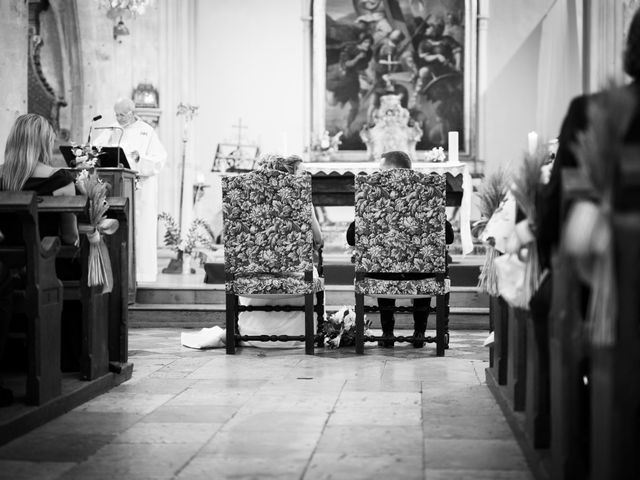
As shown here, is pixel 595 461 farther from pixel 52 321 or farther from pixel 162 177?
pixel 162 177

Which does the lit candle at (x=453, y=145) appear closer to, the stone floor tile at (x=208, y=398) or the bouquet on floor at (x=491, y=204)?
the bouquet on floor at (x=491, y=204)

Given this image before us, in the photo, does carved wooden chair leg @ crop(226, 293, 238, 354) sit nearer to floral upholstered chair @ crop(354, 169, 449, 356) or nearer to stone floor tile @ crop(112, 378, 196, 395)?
floral upholstered chair @ crop(354, 169, 449, 356)

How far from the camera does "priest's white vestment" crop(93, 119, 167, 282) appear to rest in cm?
905

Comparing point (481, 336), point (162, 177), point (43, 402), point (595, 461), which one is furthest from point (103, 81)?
point (595, 461)

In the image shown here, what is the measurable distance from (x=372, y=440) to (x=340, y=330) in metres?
3.06

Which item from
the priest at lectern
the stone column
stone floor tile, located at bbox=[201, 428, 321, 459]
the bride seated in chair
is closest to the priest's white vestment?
the priest at lectern

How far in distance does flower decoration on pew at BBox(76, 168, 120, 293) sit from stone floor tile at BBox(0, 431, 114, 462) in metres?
1.05

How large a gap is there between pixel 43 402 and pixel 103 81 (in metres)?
8.87

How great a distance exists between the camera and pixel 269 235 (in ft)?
20.6

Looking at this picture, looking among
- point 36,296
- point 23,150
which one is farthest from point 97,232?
point 36,296

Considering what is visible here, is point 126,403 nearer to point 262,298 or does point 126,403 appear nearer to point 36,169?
point 36,169

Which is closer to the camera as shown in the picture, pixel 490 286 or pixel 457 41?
pixel 490 286

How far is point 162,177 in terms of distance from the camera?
12.9 metres

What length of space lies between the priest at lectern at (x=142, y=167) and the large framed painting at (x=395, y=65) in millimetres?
4391
